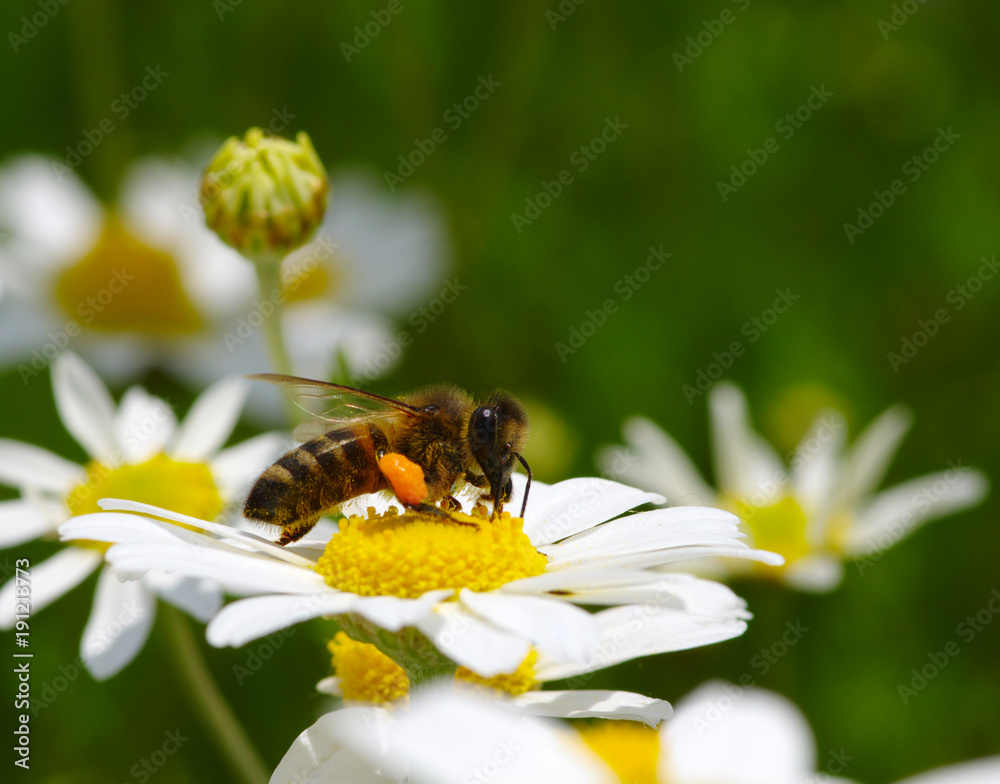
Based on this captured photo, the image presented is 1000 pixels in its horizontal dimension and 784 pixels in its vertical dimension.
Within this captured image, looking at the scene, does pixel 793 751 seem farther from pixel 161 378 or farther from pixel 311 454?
pixel 161 378

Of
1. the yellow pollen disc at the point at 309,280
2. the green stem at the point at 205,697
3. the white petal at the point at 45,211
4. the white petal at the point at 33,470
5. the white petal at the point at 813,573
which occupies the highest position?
the white petal at the point at 813,573

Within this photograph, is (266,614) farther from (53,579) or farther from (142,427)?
(142,427)

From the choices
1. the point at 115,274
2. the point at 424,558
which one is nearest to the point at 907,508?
the point at 424,558

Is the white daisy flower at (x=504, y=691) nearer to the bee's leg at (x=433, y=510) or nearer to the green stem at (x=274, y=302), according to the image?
the bee's leg at (x=433, y=510)

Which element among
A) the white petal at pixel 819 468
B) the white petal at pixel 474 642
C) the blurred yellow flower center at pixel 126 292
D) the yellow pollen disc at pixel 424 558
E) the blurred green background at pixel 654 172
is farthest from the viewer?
the blurred yellow flower center at pixel 126 292

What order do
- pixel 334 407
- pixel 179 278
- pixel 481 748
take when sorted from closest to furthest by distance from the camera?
pixel 481 748 → pixel 334 407 → pixel 179 278

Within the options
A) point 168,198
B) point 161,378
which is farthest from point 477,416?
point 168,198

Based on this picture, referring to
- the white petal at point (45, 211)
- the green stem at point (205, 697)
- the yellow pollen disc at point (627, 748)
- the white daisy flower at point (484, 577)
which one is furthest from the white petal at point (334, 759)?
the white petal at point (45, 211)

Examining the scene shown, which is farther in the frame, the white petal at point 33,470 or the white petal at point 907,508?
the white petal at point 907,508

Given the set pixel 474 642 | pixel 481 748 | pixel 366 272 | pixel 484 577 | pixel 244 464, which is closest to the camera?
pixel 481 748
